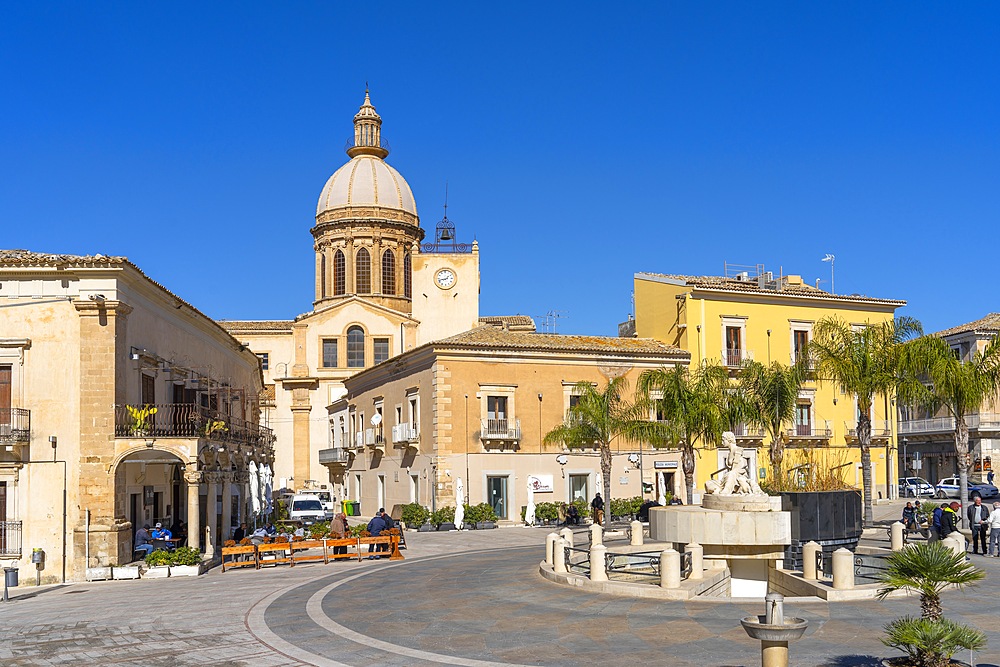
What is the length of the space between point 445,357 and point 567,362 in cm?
552

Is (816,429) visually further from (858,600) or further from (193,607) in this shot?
(193,607)

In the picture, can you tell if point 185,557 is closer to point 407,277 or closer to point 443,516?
point 443,516

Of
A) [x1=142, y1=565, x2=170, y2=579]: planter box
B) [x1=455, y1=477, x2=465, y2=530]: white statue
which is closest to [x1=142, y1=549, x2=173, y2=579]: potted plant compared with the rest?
A: [x1=142, y1=565, x2=170, y2=579]: planter box

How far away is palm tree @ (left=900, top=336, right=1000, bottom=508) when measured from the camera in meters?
32.8

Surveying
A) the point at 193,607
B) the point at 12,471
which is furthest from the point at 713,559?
the point at 12,471

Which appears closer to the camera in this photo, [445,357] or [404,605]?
[404,605]

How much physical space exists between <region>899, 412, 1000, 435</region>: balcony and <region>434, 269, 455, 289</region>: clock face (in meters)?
29.6

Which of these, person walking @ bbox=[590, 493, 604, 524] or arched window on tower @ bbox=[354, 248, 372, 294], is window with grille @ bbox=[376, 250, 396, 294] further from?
person walking @ bbox=[590, 493, 604, 524]

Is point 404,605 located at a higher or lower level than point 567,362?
lower

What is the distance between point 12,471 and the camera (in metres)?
25.4

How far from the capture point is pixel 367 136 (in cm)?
7406

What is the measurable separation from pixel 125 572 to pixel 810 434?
35.1 meters

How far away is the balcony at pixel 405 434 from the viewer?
44650 millimetres

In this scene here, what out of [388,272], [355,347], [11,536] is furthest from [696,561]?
[388,272]
